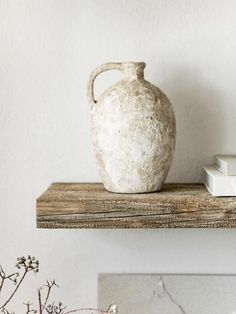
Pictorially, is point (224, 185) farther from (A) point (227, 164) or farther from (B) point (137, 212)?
(B) point (137, 212)

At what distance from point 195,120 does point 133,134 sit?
20 centimetres

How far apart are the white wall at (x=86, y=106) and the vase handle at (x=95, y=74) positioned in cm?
8

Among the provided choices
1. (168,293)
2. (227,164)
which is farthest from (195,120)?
(168,293)

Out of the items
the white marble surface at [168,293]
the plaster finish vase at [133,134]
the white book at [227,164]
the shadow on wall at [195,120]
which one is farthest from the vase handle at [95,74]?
the white marble surface at [168,293]

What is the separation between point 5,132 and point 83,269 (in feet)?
1.01

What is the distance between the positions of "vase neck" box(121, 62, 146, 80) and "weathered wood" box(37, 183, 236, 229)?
0.22m

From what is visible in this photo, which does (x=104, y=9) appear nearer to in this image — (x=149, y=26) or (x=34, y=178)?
(x=149, y=26)

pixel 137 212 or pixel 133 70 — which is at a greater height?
pixel 133 70

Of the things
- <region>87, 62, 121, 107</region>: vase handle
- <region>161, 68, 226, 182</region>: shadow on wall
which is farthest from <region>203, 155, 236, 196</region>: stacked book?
<region>87, 62, 121, 107</region>: vase handle

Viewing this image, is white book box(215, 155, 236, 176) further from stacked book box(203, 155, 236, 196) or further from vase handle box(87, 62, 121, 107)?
vase handle box(87, 62, 121, 107)

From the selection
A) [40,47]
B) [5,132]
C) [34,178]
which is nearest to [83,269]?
[34,178]

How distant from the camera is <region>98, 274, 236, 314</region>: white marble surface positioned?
1.22 meters

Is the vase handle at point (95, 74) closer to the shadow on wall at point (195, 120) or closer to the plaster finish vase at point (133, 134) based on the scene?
the plaster finish vase at point (133, 134)

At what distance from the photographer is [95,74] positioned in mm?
1115
